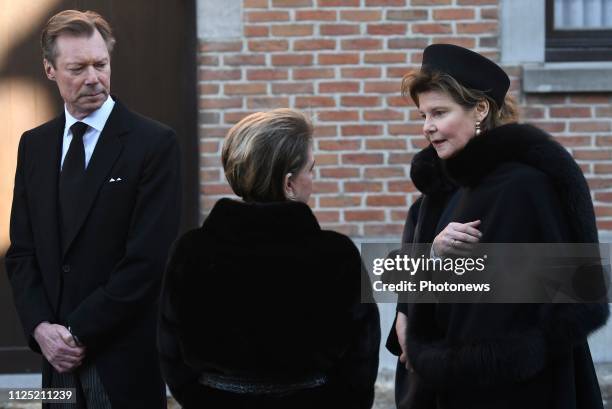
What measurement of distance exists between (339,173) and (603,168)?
4.97 feet

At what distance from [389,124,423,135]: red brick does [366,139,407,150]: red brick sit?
46mm

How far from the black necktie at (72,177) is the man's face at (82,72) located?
0.08 metres

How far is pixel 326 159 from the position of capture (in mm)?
5965

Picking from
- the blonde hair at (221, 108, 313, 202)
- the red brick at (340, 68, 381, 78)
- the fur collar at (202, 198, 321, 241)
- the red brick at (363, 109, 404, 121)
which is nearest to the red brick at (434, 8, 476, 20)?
the red brick at (340, 68, 381, 78)

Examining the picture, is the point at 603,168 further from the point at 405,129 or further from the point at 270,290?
the point at 270,290

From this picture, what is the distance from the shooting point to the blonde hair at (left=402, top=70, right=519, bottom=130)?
3.29 meters

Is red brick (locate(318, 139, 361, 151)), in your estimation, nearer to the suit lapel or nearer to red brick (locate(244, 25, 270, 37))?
red brick (locate(244, 25, 270, 37))

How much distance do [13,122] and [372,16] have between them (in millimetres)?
2162

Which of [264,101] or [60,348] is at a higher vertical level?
[264,101]

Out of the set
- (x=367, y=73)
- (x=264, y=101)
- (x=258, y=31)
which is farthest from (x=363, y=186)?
(x=258, y=31)

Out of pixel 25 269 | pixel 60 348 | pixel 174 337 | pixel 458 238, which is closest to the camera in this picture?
pixel 174 337

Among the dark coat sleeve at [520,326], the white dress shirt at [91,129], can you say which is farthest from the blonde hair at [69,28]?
the dark coat sleeve at [520,326]

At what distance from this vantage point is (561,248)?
3.04 m

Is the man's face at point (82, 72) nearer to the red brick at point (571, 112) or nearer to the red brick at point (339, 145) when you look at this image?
the red brick at point (339, 145)
